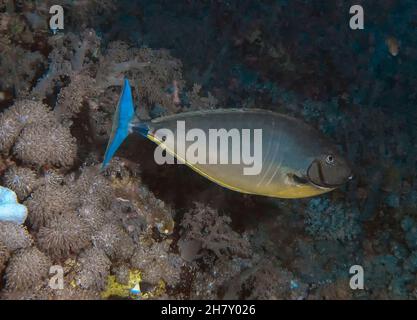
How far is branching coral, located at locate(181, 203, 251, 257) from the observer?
279 centimetres

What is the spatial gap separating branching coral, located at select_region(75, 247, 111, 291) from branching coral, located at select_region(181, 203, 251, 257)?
656mm

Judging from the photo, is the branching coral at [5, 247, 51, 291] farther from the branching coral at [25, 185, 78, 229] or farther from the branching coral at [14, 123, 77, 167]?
the branching coral at [14, 123, 77, 167]

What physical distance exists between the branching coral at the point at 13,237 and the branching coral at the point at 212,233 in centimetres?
109

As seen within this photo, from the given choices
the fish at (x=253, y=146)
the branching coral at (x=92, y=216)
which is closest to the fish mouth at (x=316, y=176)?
the fish at (x=253, y=146)

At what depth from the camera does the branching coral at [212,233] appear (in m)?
2.79

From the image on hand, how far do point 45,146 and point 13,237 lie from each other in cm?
63

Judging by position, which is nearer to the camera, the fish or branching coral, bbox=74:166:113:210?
the fish

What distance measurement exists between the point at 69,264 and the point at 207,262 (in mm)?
962

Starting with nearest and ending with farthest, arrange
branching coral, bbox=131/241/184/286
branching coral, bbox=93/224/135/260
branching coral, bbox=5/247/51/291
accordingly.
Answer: branching coral, bbox=5/247/51/291
branching coral, bbox=93/224/135/260
branching coral, bbox=131/241/184/286

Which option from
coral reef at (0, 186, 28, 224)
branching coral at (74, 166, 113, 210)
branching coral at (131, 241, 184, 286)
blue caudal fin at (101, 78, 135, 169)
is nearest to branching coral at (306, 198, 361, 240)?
branching coral at (131, 241, 184, 286)

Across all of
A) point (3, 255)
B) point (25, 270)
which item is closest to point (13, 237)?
point (3, 255)

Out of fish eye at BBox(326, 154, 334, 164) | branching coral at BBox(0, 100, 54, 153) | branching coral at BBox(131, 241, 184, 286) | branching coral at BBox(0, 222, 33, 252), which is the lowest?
branching coral at BBox(131, 241, 184, 286)

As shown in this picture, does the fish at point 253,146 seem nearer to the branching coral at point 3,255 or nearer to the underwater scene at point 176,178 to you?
the underwater scene at point 176,178

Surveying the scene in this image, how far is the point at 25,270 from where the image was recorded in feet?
7.27
